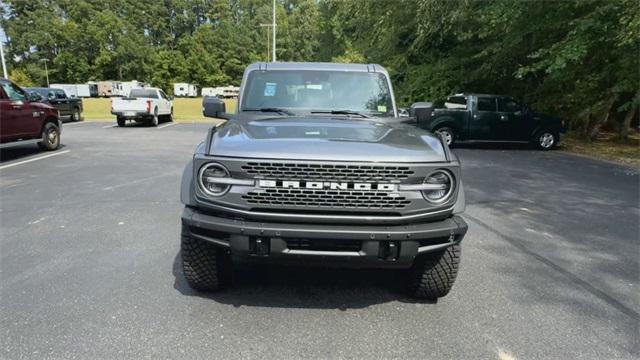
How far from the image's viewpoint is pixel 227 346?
2.79 metres

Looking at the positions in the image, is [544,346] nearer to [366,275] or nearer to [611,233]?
[366,275]

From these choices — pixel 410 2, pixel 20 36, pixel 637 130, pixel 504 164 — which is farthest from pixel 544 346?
pixel 20 36

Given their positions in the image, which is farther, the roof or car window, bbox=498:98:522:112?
car window, bbox=498:98:522:112

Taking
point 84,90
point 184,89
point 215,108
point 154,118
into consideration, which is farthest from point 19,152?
point 184,89

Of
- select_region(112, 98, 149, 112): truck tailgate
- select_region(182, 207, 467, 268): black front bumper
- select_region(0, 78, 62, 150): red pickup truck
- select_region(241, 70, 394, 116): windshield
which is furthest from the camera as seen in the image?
select_region(112, 98, 149, 112): truck tailgate

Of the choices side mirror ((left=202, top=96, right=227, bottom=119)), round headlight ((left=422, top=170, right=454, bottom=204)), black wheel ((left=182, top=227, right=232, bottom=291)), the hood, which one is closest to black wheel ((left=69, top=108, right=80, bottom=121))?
side mirror ((left=202, top=96, right=227, bottom=119))

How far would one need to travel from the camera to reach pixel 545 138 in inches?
558

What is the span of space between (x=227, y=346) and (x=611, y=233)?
4781 millimetres

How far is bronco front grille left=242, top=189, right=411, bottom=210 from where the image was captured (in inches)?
110

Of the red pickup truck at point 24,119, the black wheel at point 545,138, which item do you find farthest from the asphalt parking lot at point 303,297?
the black wheel at point 545,138

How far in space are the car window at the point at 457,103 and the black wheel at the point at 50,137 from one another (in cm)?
1113

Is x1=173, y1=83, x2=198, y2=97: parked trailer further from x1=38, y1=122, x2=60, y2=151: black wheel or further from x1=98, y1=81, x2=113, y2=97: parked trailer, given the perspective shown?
x1=38, y1=122, x2=60, y2=151: black wheel

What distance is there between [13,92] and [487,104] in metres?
12.6

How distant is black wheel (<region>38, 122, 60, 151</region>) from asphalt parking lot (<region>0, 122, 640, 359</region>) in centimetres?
530
